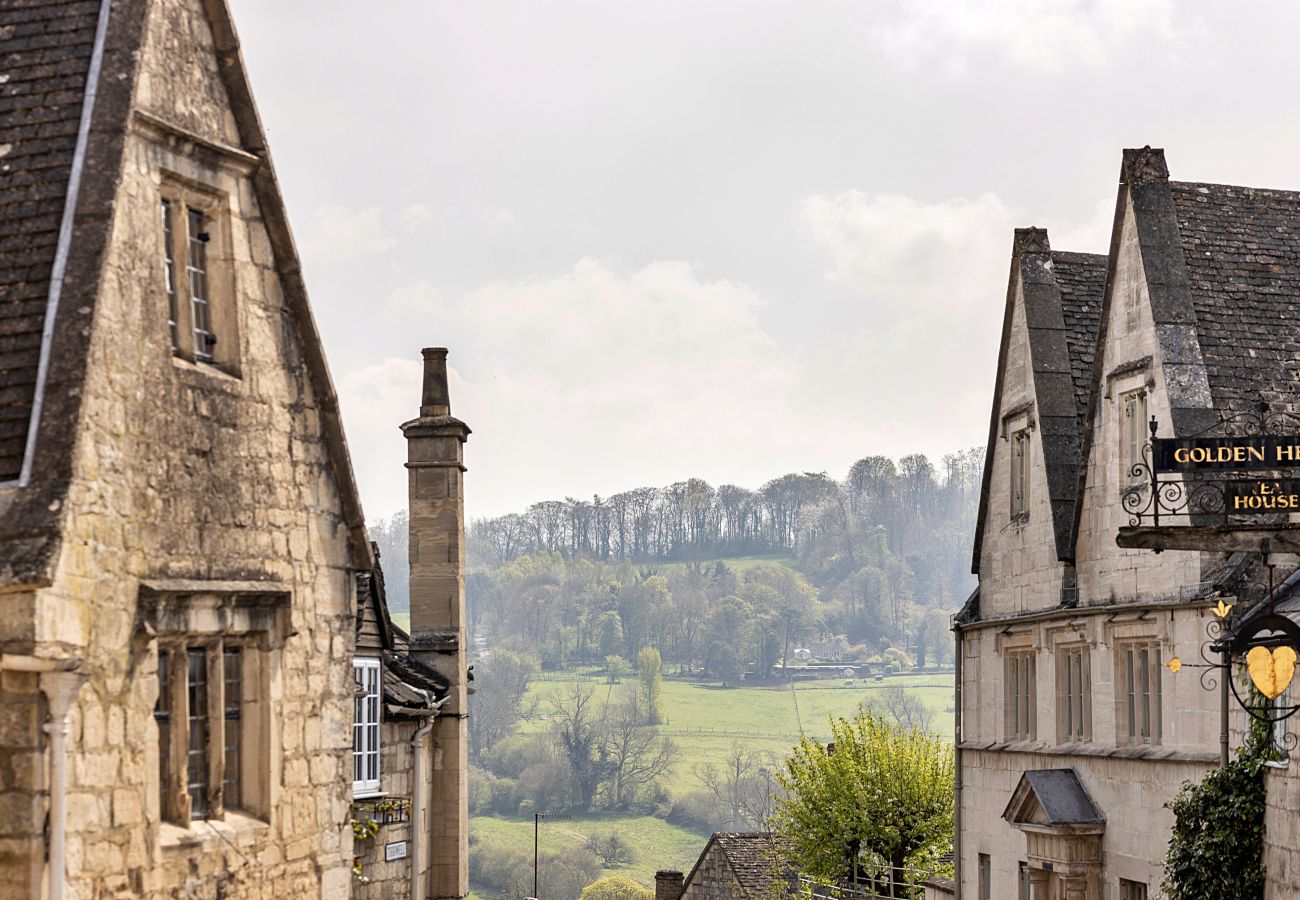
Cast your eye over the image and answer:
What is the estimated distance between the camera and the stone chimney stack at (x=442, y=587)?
72.5 feet

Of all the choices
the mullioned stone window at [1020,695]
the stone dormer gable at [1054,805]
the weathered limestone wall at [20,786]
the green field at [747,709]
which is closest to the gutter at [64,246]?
the weathered limestone wall at [20,786]

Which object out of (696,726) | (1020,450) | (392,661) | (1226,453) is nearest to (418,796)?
(392,661)

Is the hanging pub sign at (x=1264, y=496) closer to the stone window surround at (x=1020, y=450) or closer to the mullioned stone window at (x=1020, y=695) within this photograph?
the stone window surround at (x=1020, y=450)

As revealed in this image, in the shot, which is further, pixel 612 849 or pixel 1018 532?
pixel 612 849

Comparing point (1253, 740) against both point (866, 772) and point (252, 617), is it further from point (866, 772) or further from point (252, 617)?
point (866, 772)

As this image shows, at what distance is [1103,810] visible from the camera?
2288cm

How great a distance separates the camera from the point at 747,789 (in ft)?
412

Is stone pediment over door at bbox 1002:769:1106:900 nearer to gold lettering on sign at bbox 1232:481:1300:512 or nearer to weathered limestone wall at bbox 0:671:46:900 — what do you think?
gold lettering on sign at bbox 1232:481:1300:512

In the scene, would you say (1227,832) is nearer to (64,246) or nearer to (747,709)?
(64,246)

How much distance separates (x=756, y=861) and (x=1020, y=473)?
19853 millimetres

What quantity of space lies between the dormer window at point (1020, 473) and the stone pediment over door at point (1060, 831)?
3.81 metres

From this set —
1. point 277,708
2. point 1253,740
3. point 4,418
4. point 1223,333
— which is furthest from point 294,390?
point 1223,333

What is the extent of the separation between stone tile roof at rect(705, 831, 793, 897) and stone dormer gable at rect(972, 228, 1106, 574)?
628 inches

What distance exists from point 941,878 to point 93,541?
67.3 ft
